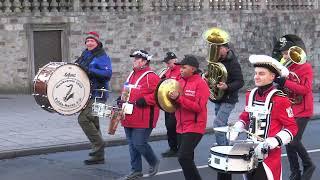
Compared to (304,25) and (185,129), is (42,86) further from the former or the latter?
(304,25)

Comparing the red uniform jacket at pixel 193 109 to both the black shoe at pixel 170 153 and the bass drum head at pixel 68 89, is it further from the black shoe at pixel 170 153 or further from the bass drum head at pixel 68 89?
the black shoe at pixel 170 153

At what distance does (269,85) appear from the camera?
6.01 meters

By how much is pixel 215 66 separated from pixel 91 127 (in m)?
2.05

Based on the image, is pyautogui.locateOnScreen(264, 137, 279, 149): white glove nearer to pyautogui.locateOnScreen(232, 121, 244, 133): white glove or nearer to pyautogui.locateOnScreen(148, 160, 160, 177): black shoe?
pyautogui.locateOnScreen(232, 121, 244, 133): white glove

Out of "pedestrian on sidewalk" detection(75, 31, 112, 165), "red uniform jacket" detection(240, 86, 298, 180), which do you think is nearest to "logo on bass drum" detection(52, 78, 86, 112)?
"pedestrian on sidewalk" detection(75, 31, 112, 165)

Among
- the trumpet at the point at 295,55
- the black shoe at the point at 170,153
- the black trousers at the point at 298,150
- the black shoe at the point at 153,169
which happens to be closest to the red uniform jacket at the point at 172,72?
the black shoe at the point at 170,153

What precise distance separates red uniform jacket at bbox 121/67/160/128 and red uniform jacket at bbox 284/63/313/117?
5.77 feet

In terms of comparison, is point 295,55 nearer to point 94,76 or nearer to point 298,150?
point 298,150

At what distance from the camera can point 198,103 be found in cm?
739

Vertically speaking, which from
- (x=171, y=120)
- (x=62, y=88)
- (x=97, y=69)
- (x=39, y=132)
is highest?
(x=97, y=69)

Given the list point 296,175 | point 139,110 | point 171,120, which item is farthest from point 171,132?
point 296,175

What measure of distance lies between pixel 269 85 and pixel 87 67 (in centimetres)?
402

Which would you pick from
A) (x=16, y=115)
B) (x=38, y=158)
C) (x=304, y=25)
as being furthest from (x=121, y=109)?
(x=304, y=25)

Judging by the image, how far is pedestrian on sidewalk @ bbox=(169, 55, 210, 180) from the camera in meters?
7.28
